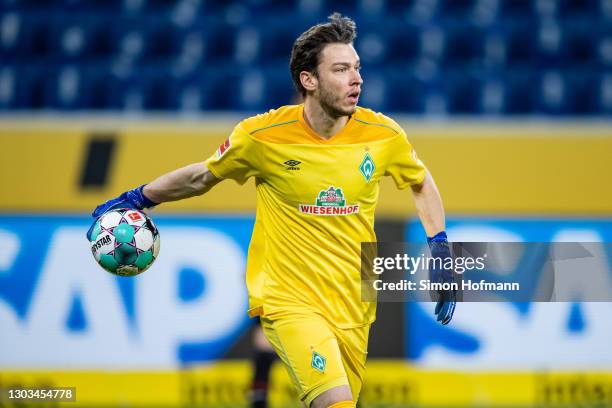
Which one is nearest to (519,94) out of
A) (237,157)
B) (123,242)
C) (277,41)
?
(277,41)

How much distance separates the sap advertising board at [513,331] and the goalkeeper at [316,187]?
3.12 m

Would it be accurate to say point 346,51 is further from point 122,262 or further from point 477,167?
point 477,167

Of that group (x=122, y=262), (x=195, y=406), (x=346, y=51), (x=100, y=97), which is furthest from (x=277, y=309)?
(x=100, y=97)

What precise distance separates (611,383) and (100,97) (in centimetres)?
522

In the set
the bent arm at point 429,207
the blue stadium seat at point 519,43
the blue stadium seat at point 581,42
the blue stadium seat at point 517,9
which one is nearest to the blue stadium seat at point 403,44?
the blue stadium seat at point 519,43

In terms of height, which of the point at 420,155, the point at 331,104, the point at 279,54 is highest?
the point at 279,54

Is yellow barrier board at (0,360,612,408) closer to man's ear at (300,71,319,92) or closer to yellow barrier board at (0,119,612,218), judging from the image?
yellow barrier board at (0,119,612,218)

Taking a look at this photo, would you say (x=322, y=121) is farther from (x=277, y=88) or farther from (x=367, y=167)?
(x=277, y=88)

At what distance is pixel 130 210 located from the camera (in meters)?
4.68

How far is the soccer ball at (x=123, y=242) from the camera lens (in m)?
4.59

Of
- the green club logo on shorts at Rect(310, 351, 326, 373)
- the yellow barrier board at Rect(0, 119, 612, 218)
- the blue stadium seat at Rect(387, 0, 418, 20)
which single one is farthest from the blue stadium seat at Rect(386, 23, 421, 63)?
the green club logo on shorts at Rect(310, 351, 326, 373)

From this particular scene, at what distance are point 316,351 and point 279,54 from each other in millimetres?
6101

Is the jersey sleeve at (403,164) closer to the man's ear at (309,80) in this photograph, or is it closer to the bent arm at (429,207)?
the bent arm at (429,207)

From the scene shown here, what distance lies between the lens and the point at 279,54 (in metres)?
10.0
